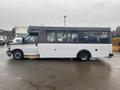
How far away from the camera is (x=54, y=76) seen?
747cm

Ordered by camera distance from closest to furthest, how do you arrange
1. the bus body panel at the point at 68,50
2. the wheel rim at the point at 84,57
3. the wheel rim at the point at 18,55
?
the bus body panel at the point at 68,50 → the wheel rim at the point at 84,57 → the wheel rim at the point at 18,55

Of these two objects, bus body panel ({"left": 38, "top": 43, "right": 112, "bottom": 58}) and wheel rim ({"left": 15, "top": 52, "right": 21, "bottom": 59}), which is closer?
bus body panel ({"left": 38, "top": 43, "right": 112, "bottom": 58})

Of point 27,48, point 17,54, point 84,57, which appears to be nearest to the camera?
point 84,57

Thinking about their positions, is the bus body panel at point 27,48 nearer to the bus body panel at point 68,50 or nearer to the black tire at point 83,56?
the bus body panel at point 68,50

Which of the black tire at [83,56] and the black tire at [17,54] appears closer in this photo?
the black tire at [83,56]

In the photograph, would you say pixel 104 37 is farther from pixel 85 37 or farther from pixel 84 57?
pixel 84 57

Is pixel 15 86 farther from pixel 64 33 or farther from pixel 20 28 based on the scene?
pixel 20 28

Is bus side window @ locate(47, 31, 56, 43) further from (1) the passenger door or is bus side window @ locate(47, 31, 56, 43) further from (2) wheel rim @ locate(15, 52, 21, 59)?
(2) wheel rim @ locate(15, 52, 21, 59)

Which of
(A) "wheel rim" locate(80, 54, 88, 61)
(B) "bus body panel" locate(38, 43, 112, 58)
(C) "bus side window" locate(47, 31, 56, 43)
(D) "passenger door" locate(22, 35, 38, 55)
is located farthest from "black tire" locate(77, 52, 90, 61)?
(D) "passenger door" locate(22, 35, 38, 55)

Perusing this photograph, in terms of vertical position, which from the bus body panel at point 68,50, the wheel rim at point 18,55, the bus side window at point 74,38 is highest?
the bus side window at point 74,38

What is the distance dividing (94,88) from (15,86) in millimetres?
2737

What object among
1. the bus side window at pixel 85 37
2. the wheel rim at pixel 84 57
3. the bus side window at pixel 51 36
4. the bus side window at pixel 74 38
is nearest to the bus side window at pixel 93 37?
the bus side window at pixel 85 37

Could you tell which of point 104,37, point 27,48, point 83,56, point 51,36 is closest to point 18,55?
point 27,48

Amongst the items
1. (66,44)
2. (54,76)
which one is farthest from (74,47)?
(54,76)
